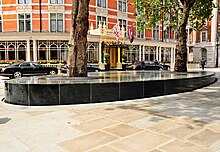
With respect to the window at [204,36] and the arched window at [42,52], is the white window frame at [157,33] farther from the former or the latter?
the arched window at [42,52]

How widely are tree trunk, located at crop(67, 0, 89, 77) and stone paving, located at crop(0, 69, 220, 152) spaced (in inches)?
96.4

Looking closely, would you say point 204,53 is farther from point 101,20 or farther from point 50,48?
point 50,48

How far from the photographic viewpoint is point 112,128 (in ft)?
16.9

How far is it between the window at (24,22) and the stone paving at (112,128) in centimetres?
2338

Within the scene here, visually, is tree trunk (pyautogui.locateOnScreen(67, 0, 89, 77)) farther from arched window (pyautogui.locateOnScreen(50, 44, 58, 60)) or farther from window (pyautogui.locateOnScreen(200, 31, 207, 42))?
window (pyautogui.locateOnScreen(200, 31, 207, 42))

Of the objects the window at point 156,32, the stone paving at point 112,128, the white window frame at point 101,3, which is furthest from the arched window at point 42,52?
the stone paving at point 112,128

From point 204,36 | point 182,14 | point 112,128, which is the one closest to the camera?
point 112,128

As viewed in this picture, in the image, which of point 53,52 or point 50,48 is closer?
point 50,48

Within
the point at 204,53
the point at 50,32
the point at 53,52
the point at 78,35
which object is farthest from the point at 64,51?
the point at 204,53

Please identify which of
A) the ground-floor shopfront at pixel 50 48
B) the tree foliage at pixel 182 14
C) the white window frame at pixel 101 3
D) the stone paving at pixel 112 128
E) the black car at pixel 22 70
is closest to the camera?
the stone paving at pixel 112 128

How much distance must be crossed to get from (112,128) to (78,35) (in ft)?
16.9

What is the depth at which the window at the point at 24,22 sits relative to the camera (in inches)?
1132

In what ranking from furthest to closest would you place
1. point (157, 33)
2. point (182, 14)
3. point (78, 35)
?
point (157, 33) < point (182, 14) < point (78, 35)

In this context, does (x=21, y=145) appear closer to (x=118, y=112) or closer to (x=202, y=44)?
(x=118, y=112)
